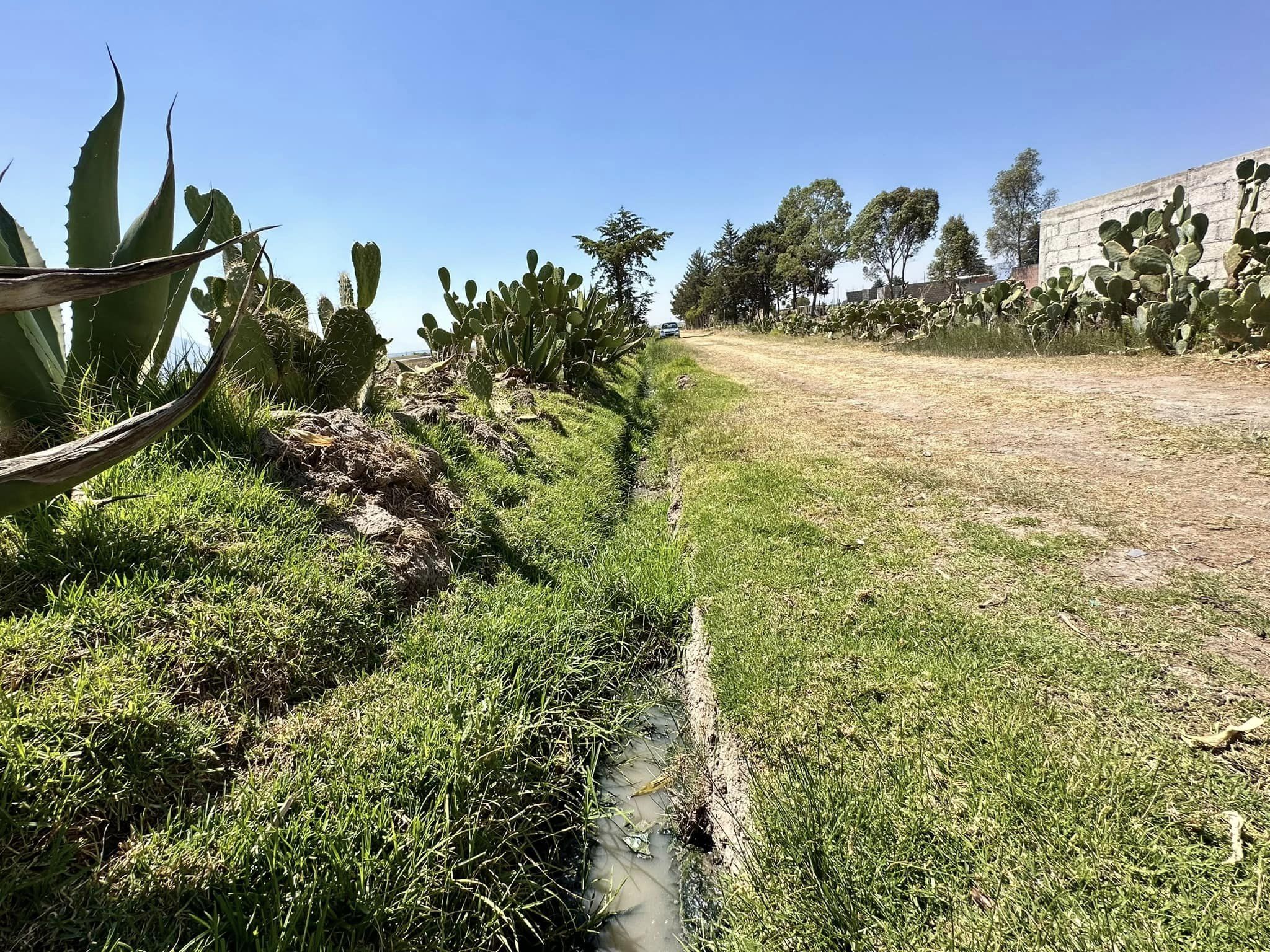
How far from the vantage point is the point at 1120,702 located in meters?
1.70

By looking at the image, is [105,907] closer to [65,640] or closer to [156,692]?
[156,692]

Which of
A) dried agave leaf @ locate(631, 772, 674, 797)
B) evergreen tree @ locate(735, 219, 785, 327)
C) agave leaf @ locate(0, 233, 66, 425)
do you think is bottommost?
dried agave leaf @ locate(631, 772, 674, 797)

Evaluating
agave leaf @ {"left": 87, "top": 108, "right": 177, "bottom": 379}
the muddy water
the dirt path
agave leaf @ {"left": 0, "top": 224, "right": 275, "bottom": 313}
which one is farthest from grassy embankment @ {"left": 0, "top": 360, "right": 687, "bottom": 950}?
the dirt path

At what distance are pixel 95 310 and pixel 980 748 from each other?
3.63m

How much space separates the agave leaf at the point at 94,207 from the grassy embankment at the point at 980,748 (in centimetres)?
299

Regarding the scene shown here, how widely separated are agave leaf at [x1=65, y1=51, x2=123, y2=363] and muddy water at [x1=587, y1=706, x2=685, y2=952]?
112 inches

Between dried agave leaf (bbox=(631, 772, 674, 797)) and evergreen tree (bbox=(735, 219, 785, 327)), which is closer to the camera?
dried agave leaf (bbox=(631, 772, 674, 797))

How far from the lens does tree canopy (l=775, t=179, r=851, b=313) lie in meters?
37.6

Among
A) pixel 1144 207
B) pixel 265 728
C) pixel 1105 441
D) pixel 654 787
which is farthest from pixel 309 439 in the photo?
pixel 1144 207

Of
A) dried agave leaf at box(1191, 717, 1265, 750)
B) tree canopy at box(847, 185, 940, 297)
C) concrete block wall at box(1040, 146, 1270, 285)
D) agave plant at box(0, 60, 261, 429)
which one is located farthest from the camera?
tree canopy at box(847, 185, 940, 297)

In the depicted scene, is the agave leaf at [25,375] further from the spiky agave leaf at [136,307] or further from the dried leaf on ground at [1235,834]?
the dried leaf on ground at [1235,834]

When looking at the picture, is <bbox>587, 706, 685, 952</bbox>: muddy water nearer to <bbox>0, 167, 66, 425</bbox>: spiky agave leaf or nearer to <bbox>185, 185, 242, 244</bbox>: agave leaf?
<bbox>0, 167, 66, 425</bbox>: spiky agave leaf

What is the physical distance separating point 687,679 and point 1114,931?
1506mm

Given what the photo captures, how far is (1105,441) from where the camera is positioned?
4.34 m
